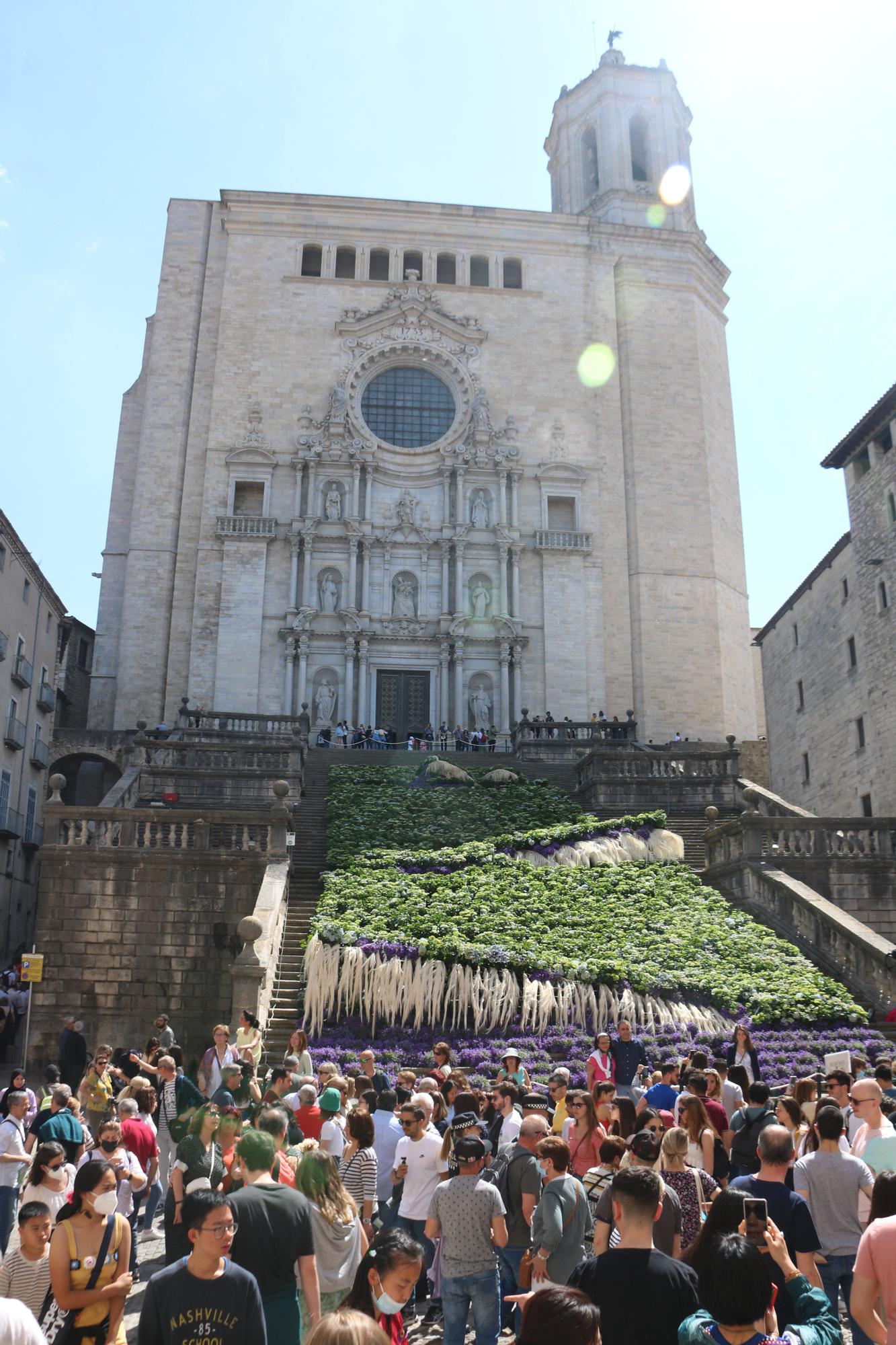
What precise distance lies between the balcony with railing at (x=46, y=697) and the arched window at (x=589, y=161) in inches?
1098

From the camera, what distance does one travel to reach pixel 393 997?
1473cm

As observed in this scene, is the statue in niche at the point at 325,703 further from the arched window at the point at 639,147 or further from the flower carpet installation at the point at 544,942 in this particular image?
the arched window at the point at 639,147

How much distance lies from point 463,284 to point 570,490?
28.1 feet

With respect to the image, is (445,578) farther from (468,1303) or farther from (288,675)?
(468,1303)

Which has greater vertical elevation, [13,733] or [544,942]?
[13,733]

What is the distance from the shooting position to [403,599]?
36.4m

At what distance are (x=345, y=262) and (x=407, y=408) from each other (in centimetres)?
615

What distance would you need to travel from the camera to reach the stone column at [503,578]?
36.3m

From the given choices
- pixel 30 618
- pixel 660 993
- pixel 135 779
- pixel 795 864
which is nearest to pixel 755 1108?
pixel 660 993

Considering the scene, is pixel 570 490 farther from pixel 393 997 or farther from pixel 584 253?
pixel 393 997

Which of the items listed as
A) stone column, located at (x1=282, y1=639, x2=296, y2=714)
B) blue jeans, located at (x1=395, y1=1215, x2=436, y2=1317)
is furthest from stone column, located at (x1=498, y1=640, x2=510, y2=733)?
blue jeans, located at (x1=395, y1=1215, x2=436, y2=1317)

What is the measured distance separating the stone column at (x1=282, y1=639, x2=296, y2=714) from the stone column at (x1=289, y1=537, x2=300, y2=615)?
3.66 feet

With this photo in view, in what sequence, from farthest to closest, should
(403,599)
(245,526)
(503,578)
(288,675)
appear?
(503,578) < (403,599) < (245,526) < (288,675)

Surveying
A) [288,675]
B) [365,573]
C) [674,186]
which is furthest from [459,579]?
[674,186]
